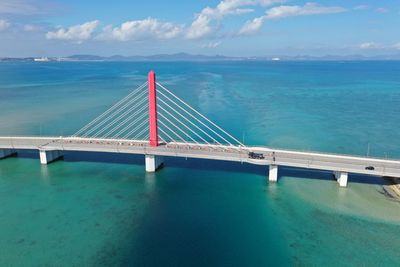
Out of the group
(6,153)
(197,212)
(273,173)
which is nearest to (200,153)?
(273,173)

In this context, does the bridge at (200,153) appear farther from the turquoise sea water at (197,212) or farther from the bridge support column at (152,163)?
the turquoise sea water at (197,212)

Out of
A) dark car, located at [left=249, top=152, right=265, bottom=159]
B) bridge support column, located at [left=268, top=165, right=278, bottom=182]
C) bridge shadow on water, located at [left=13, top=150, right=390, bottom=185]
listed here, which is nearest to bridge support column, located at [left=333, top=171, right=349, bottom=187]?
bridge shadow on water, located at [left=13, top=150, right=390, bottom=185]

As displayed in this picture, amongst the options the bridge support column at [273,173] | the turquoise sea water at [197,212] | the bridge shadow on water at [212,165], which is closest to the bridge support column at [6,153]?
the bridge shadow on water at [212,165]

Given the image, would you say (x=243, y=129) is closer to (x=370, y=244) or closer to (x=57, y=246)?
(x=370, y=244)

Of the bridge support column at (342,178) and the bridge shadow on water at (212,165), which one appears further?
the bridge shadow on water at (212,165)

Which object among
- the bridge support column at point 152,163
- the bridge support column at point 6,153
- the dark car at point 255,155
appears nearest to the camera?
the dark car at point 255,155

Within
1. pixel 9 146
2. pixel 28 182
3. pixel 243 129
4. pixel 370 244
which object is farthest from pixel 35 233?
pixel 243 129

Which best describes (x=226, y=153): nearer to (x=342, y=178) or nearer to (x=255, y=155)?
(x=255, y=155)

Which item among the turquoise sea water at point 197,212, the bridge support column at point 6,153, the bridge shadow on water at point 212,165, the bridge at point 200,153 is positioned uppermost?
the bridge at point 200,153
